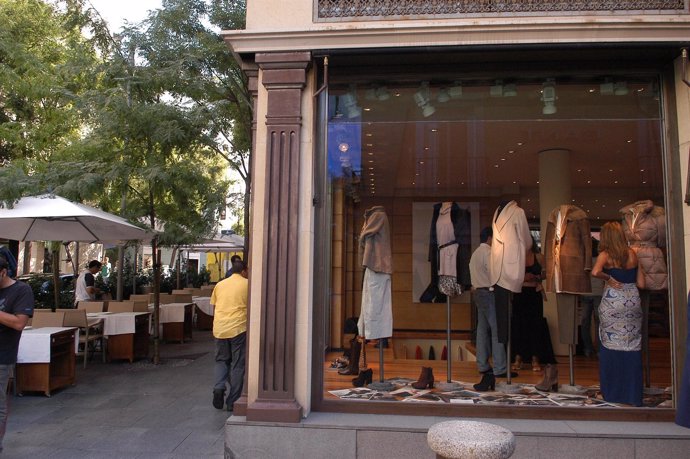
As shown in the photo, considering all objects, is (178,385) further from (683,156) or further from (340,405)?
(683,156)

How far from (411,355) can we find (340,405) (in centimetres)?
193

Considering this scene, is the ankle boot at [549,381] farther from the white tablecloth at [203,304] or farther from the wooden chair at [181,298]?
the white tablecloth at [203,304]

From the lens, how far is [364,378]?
20.2ft

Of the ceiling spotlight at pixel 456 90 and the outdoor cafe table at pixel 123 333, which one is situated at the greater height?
the ceiling spotlight at pixel 456 90

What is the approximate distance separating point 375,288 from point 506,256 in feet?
4.88

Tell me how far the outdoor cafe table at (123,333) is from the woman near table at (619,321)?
24.0ft

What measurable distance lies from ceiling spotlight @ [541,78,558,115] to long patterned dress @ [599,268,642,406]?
1.77 meters

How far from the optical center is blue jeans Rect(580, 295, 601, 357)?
23.2 ft

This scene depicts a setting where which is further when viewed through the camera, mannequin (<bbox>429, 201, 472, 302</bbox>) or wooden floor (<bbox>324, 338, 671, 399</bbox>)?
mannequin (<bbox>429, 201, 472, 302</bbox>)

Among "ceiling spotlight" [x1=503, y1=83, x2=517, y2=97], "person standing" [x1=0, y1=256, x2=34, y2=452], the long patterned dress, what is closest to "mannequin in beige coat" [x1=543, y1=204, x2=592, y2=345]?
the long patterned dress

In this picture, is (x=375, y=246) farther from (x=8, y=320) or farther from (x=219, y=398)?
(x=8, y=320)

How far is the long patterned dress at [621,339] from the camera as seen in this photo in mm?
5508

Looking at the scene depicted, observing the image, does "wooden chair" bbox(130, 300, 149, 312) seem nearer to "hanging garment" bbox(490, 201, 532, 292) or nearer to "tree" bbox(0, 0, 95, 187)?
"tree" bbox(0, 0, 95, 187)

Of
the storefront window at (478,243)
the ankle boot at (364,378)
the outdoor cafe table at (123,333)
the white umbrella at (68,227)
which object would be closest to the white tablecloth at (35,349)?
the white umbrella at (68,227)
